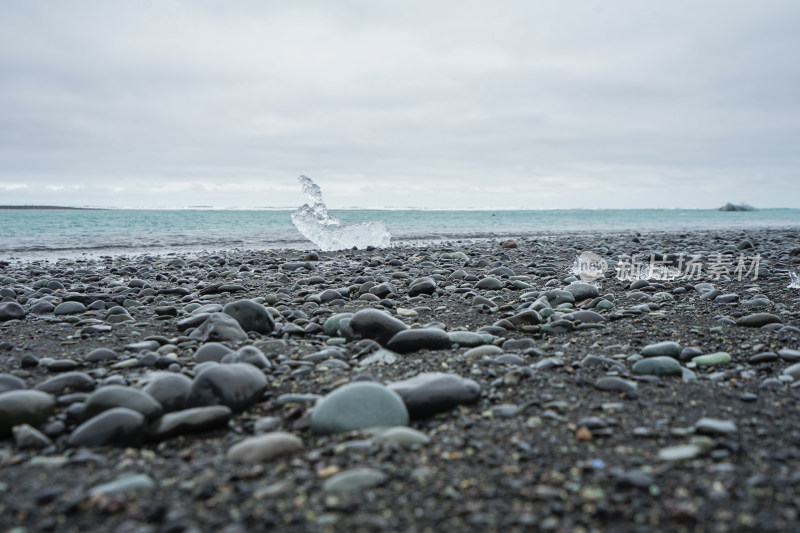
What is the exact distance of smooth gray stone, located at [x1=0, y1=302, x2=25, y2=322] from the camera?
13.0 feet

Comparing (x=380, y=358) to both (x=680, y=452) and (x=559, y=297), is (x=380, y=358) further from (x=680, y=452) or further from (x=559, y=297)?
(x=559, y=297)

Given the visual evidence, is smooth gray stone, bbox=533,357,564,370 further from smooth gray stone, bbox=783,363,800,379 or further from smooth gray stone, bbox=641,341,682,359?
smooth gray stone, bbox=783,363,800,379

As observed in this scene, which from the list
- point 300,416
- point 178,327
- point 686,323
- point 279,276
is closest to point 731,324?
point 686,323

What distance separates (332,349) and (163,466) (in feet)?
4.36

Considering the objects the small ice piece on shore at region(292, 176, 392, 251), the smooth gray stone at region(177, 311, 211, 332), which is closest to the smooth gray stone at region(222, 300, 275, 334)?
the smooth gray stone at region(177, 311, 211, 332)

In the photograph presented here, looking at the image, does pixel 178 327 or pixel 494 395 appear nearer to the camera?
pixel 494 395

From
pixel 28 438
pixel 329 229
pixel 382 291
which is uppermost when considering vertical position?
pixel 329 229

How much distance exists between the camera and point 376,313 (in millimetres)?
3256

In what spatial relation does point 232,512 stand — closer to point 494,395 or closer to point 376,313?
point 494,395

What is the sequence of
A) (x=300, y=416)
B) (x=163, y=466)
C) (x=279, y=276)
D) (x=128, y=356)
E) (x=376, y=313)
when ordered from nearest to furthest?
(x=163, y=466) < (x=300, y=416) < (x=128, y=356) < (x=376, y=313) < (x=279, y=276)

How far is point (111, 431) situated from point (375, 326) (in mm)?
1600

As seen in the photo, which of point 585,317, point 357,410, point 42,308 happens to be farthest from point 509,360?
point 42,308

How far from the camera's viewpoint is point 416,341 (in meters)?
3.00

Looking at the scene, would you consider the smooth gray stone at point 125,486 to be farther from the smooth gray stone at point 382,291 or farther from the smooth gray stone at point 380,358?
the smooth gray stone at point 382,291
